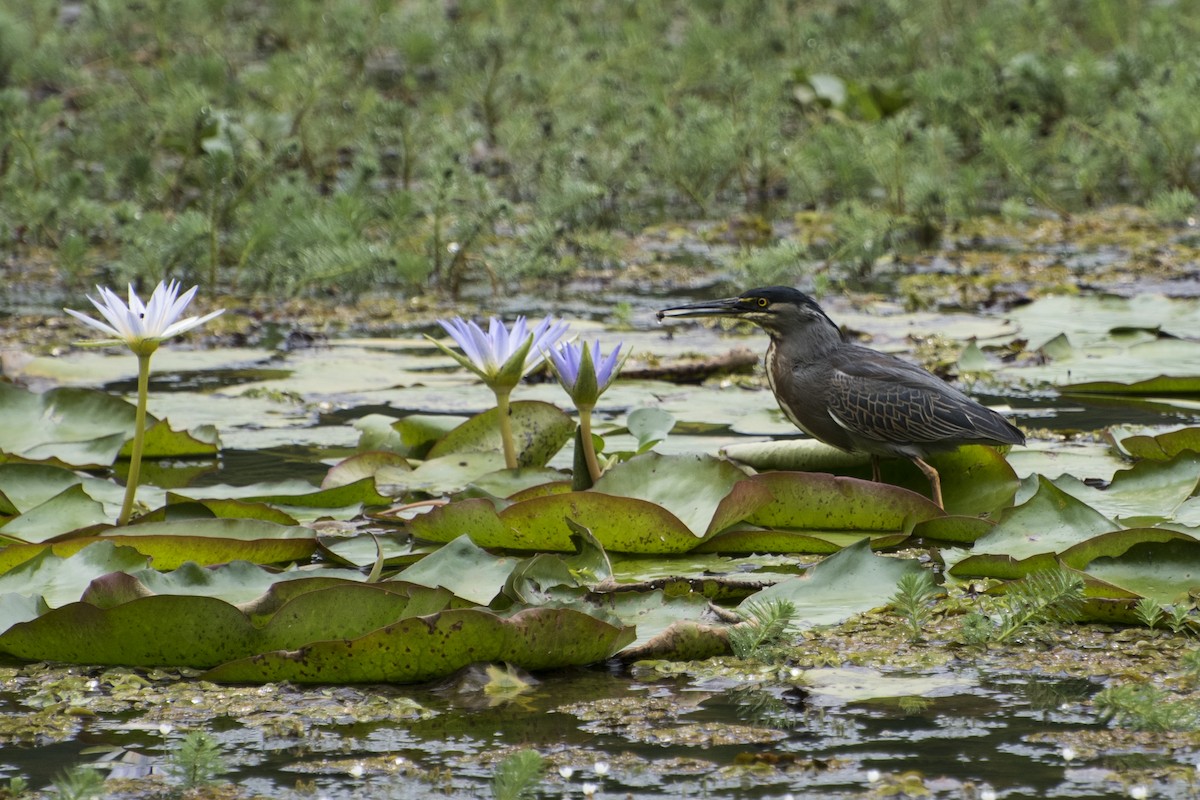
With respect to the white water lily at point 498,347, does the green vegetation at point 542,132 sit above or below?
above

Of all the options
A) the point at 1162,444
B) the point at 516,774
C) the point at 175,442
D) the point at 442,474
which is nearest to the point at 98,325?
the point at 442,474

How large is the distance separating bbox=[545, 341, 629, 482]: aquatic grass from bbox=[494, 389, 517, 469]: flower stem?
0.51 ft

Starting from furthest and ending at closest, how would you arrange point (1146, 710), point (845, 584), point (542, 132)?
point (542, 132) → point (845, 584) → point (1146, 710)

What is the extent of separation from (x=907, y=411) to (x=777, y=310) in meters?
0.59

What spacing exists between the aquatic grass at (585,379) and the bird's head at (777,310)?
73 cm

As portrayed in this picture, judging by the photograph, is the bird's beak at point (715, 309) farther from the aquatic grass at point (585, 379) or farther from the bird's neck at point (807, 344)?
the aquatic grass at point (585, 379)

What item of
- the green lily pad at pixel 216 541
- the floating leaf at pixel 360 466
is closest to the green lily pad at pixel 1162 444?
the floating leaf at pixel 360 466

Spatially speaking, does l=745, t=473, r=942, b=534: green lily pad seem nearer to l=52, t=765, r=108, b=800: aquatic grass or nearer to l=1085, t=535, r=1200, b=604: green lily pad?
l=1085, t=535, r=1200, b=604: green lily pad

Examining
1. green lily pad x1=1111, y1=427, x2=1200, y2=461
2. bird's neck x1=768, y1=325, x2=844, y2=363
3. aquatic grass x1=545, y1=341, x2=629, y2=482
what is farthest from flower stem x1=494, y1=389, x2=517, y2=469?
green lily pad x1=1111, y1=427, x2=1200, y2=461

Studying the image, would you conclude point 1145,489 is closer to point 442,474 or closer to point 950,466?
point 950,466

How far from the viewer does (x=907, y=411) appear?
13.8ft

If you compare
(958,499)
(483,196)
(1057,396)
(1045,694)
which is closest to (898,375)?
(958,499)

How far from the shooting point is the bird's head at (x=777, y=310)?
463 cm

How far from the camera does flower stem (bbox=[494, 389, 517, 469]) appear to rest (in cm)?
399
